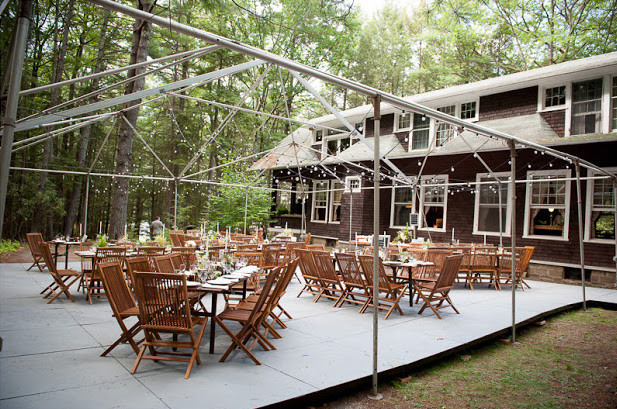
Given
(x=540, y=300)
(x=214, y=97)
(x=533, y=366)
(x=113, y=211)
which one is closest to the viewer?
(x=533, y=366)

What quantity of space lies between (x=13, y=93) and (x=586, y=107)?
1410 cm

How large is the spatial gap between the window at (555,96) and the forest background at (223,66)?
4328 mm

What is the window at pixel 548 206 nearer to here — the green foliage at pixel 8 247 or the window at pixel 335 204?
the window at pixel 335 204

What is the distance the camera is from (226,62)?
A: 967 inches

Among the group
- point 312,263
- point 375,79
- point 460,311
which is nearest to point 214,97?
point 375,79

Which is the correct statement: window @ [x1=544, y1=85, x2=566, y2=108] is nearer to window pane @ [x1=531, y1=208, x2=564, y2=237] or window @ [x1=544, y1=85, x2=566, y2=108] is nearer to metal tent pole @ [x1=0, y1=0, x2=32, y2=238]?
window pane @ [x1=531, y1=208, x2=564, y2=237]

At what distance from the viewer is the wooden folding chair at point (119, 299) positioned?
407cm

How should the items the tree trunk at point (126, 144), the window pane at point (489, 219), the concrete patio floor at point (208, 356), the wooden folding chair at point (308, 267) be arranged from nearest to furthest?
1. the concrete patio floor at point (208, 356)
2. the wooden folding chair at point (308, 267)
3. the tree trunk at point (126, 144)
4. the window pane at point (489, 219)

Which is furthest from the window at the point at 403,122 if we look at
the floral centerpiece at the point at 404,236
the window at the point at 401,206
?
the floral centerpiece at the point at 404,236

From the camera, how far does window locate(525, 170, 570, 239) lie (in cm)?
1217

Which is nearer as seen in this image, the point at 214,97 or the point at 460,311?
the point at 460,311

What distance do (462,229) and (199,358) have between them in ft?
40.7

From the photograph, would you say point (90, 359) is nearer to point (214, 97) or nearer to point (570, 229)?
point (570, 229)

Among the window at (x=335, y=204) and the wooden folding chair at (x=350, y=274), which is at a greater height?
the window at (x=335, y=204)
